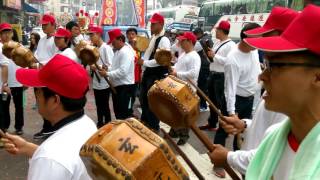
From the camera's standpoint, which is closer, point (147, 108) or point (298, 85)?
point (298, 85)

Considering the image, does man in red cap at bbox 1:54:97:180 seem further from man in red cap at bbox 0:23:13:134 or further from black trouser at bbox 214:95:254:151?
man in red cap at bbox 0:23:13:134

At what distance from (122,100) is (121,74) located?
46 cm

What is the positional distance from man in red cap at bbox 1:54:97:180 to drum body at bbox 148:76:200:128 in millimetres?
662

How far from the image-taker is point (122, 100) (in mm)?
6672

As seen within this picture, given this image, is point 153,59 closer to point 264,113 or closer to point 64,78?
point 264,113

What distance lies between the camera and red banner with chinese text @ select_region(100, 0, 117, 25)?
1756cm

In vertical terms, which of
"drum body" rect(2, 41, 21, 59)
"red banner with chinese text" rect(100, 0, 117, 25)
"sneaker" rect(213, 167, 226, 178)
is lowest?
"sneaker" rect(213, 167, 226, 178)

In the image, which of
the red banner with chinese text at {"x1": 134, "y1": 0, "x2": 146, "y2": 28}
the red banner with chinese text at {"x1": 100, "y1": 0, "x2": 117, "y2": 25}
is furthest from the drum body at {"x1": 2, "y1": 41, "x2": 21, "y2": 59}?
the red banner with chinese text at {"x1": 100, "y1": 0, "x2": 117, "y2": 25}

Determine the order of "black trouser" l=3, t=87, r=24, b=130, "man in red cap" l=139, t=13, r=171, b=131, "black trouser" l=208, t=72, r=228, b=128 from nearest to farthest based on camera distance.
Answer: "black trouser" l=3, t=87, r=24, b=130 → "man in red cap" l=139, t=13, r=171, b=131 → "black trouser" l=208, t=72, r=228, b=128

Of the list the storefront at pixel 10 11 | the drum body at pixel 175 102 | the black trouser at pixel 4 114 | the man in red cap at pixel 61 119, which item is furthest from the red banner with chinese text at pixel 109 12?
the storefront at pixel 10 11

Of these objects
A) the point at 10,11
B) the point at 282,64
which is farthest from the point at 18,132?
the point at 10,11

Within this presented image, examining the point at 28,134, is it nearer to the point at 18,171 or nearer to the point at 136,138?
the point at 18,171

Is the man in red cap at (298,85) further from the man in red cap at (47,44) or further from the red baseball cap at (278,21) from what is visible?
the man in red cap at (47,44)

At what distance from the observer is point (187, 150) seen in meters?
6.07
